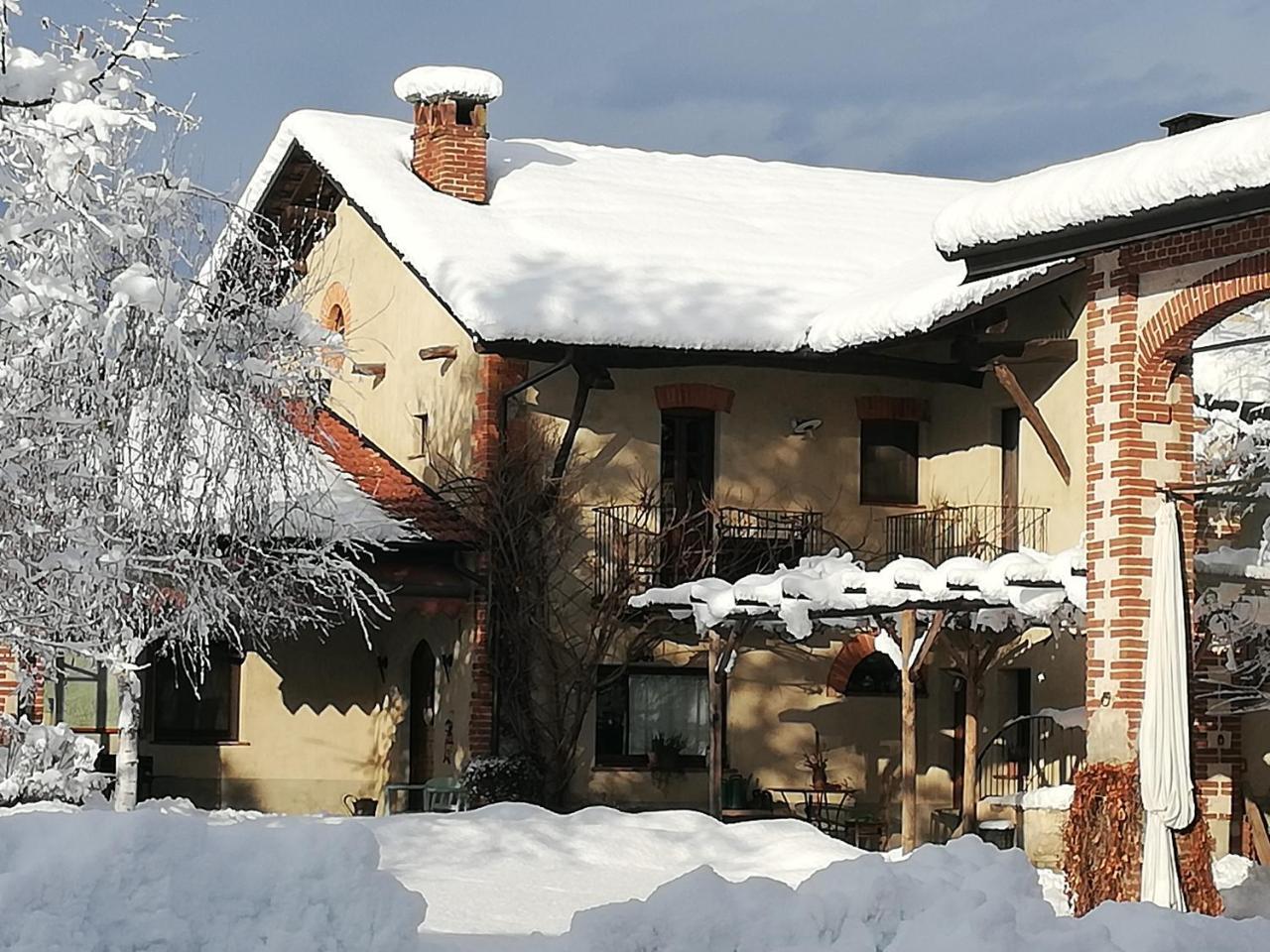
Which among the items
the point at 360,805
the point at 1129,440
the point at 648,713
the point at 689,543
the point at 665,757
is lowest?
the point at 360,805

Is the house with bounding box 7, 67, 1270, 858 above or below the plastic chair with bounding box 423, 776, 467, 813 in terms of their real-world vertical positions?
above

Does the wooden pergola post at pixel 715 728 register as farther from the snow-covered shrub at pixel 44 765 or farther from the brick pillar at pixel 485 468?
the snow-covered shrub at pixel 44 765

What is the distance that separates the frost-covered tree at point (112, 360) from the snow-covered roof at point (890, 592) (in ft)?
18.0

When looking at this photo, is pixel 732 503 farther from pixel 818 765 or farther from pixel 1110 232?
pixel 1110 232

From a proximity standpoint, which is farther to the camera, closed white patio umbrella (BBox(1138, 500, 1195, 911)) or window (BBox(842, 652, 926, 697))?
window (BBox(842, 652, 926, 697))

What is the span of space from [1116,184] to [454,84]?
10607 mm

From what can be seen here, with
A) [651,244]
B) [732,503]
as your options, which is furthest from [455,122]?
[732,503]

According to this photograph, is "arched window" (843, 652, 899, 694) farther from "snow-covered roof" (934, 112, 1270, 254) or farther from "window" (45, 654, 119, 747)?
"snow-covered roof" (934, 112, 1270, 254)

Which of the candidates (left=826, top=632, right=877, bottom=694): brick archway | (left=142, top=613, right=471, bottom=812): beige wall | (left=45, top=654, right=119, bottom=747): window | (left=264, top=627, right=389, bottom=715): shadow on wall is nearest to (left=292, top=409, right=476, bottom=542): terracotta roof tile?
(left=142, top=613, right=471, bottom=812): beige wall

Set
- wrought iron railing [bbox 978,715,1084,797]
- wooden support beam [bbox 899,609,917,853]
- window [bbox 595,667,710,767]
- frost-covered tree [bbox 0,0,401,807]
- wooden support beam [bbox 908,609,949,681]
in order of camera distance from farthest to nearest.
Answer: window [bbox 595,667,710,767] → wrought iron railing [bbox 978,715,1084,797] → wooden support beam [bbox 899,609,917,853] → wooden support beam [bbox 908,609,949,681] → frost-covered tree [bbox 0,0,401,807]

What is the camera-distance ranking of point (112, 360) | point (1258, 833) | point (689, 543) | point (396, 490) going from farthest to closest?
point (396, 490), point (689, 543), point (1258, 833), point (112, 360)

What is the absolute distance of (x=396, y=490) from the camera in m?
21.1

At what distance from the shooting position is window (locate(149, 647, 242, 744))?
72.2 feet

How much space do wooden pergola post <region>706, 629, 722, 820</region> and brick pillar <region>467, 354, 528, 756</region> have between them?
7.59ft
